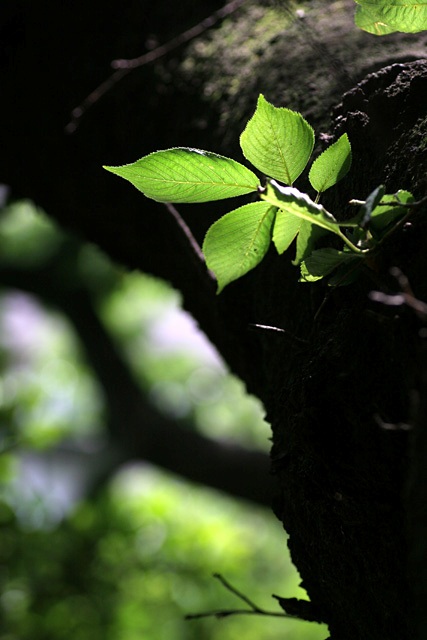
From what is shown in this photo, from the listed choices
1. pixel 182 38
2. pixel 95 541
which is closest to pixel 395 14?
pixel 182 38

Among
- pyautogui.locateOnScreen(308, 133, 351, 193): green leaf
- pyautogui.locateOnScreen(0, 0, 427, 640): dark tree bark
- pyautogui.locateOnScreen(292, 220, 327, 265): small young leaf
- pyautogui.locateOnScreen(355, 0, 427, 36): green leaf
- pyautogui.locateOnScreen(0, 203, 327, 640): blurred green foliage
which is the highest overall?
pyautogui.locateOnScreen(355, 0, 427, 36): green leaf

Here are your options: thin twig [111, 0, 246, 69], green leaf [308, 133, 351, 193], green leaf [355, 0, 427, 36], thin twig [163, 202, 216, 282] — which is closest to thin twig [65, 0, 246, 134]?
thin twig [111, 0, 246, 69]

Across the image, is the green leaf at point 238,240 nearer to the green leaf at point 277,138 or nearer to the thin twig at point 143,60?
the green leaf at point 277,138

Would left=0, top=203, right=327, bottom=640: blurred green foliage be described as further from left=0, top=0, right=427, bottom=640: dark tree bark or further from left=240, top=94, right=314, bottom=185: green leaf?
left=240, top=94, right=314, bottom=185: green leaf

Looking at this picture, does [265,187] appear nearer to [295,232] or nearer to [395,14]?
[295,232]

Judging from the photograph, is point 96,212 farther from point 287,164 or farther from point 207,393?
point 207,393

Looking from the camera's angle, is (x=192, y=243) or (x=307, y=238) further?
(x=192, y=243)
